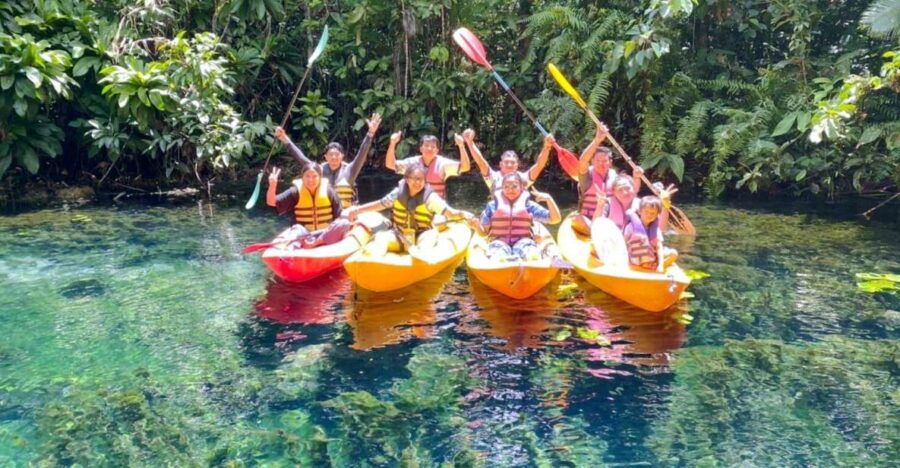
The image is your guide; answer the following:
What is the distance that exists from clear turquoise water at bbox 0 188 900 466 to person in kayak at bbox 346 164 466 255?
1.39 feet

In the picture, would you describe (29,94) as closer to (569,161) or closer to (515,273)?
(569,161)

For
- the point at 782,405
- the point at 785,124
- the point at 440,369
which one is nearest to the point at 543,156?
the point at 440,369

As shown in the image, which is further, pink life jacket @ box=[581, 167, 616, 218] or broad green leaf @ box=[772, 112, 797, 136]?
broad green leaf @ box=[772, 112, 797, 136]

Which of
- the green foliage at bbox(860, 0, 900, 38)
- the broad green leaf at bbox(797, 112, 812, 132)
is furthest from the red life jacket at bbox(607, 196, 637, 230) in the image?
the broad green leaf at bbox(797, 112, 812, 132)

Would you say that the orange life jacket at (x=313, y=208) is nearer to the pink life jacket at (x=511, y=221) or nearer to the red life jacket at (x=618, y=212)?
the pink life jacket at (x=511, y=221)

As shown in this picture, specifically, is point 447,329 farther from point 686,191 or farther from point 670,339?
→ point 686,191

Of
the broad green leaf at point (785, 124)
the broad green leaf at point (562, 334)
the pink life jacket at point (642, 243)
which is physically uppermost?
the broad green leaf at point (785, 124)

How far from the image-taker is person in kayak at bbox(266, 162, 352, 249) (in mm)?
6307

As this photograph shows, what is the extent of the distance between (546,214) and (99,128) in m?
6.23

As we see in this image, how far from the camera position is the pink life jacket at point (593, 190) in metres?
6.73

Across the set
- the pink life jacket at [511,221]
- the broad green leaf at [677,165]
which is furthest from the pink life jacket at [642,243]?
the broad green leaf at [677,165]

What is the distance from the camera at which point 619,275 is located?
5.14m

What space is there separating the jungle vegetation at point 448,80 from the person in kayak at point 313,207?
3.30 metres

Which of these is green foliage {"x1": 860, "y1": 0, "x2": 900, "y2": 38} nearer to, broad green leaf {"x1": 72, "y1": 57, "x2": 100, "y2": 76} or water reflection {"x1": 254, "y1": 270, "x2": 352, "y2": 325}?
water reflection {"x1": 254, "y1": 270, "x2": 352, "y2": 325}
